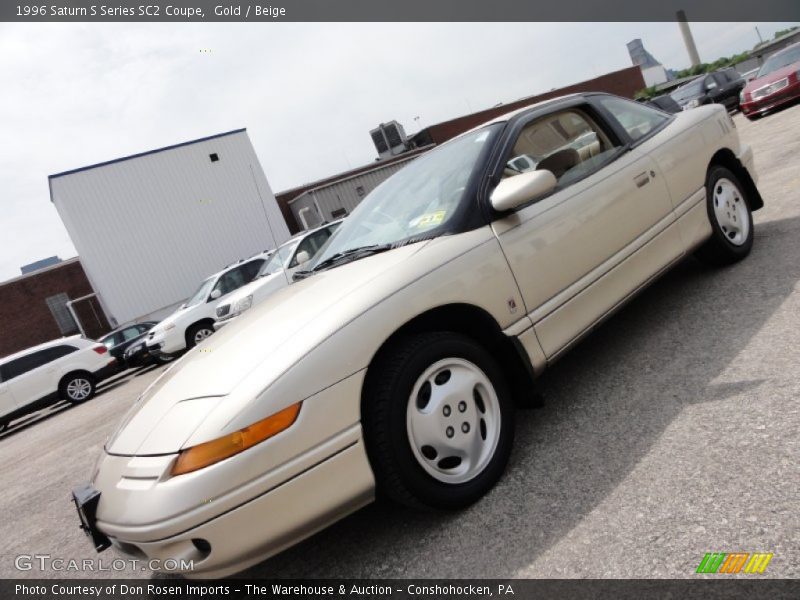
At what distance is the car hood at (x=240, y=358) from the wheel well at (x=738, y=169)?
9.28 feet

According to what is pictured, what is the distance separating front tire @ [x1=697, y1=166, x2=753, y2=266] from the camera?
3.84 meters

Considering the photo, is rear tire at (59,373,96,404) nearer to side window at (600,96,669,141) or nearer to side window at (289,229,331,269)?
side window at (289,229,331,269)

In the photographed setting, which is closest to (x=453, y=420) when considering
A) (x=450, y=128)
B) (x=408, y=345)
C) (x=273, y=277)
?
(x=408, y=345)

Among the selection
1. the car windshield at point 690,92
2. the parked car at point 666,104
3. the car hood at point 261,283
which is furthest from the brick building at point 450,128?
the car hood at point 261,283

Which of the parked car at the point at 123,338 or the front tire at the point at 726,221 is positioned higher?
the parked car at the point at 123,338

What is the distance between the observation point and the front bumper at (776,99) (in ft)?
43.0

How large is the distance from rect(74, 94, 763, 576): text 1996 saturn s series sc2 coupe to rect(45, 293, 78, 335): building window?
1072 inches

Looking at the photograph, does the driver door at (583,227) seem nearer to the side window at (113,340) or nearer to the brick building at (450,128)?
the side window at (113,340)

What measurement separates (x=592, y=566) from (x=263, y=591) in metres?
1.29

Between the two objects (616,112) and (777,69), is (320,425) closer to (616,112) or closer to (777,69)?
(616,112)

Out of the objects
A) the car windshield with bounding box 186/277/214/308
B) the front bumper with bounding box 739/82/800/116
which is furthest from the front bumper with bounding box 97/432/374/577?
the front bumper with bounding box 739/82/800/116

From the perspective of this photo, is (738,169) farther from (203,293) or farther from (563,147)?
(203,293)

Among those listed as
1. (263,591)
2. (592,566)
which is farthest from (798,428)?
(263,591)

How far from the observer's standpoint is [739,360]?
8.86 ft
